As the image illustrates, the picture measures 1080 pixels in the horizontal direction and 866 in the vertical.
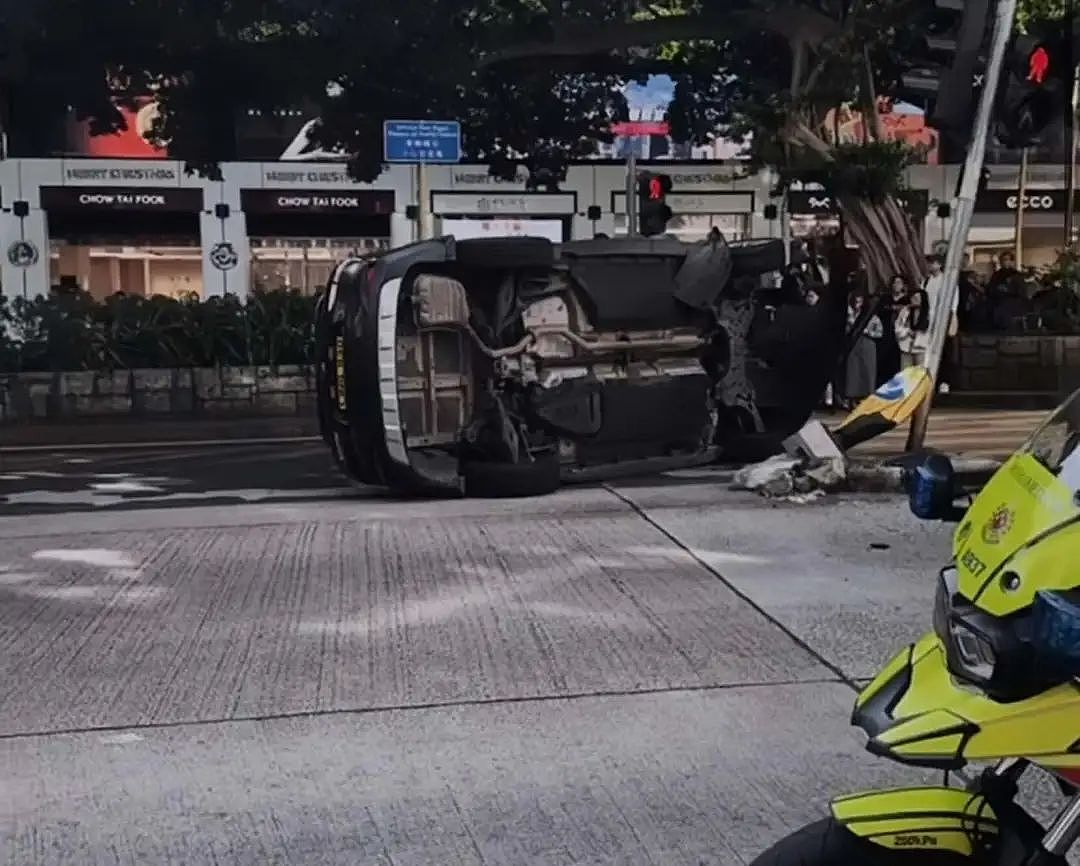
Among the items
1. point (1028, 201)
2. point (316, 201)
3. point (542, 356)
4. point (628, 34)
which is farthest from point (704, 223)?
point (542, 356)

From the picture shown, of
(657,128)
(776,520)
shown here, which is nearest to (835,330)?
(776,520)

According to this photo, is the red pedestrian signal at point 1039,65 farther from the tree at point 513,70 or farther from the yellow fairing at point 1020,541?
the tree at point 513,70

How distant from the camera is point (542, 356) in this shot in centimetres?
945

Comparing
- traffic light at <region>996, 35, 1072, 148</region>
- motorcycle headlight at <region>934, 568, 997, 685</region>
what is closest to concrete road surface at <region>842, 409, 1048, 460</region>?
traffic light at <region>996, 35, 1072, 148</region>

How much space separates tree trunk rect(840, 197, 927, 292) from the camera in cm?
1705

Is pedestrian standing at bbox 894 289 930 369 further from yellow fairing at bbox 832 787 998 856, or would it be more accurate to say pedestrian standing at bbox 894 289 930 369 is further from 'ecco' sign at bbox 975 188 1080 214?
yellow fairing at bbox 832 787 998 856

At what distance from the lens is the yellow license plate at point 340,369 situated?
353 inches

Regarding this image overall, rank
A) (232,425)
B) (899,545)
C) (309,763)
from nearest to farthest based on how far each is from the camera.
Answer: (309,763) < (899,545) < (232,425)

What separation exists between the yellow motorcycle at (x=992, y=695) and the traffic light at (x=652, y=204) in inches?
567

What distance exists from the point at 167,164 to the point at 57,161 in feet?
6.21

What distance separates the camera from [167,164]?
2481 cm

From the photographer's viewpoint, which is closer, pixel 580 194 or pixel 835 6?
pixel 835 6

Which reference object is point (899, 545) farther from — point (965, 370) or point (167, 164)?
point (167, 164)

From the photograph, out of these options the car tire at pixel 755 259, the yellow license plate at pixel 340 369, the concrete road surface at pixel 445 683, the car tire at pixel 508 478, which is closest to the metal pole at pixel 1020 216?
the car tire at pixel 755 259
